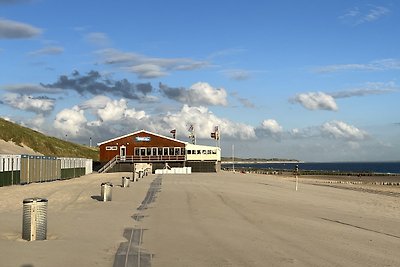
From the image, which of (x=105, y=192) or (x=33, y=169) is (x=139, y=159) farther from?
(x=105, y=192)

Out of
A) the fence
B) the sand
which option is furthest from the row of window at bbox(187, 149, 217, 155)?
the sand

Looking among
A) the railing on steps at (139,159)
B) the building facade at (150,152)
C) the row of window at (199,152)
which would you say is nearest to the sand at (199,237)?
the railing on steps at (139,159)

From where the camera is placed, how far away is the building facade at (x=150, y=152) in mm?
77812

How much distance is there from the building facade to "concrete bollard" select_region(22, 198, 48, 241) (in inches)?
2576

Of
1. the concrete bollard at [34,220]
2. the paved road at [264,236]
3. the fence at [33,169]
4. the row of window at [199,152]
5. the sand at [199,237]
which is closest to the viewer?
the sand at [199,237]

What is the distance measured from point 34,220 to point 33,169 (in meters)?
31.5

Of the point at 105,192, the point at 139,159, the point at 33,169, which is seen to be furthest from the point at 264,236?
the point at 139,159

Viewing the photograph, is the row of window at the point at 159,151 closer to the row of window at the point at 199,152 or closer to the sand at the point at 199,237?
the row of window at the point at 199,152

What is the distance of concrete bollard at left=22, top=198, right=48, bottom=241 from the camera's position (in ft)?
36.2

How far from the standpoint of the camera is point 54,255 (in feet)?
31.8

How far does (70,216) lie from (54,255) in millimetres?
6573

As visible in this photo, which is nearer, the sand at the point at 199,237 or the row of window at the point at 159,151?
the sand at the point at 199,237

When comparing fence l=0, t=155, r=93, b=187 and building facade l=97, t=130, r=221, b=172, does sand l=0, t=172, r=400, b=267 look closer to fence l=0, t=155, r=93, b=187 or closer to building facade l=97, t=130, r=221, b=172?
fence l=0, t=155, r=93, b=187

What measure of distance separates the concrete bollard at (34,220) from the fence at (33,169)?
2477 centimetres
